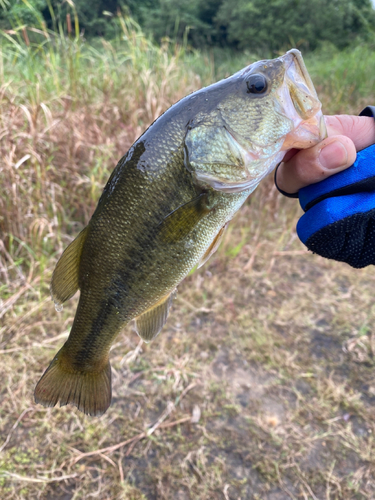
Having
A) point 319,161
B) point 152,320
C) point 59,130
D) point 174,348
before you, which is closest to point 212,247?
point 152,320

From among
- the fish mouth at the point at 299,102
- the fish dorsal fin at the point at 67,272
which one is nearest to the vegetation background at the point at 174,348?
the fish dorsal fin at the point at 67,272

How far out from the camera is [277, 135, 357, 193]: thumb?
115cm

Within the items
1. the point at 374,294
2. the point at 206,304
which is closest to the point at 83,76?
the point at 206,304

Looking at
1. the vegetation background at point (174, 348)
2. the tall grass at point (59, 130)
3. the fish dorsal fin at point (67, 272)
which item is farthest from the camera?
the tall grass at point (59, 130)

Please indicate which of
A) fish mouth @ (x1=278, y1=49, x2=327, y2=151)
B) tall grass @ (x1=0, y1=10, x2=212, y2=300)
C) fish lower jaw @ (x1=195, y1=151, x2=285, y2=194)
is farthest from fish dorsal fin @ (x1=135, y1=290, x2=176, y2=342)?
tall grass @ (x1=0, y1=10, x2=212, y2=300)

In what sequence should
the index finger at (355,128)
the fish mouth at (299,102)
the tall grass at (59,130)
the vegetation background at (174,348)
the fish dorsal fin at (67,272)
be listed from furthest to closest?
the tall grass at (59,130), the vegetation background at (174,348), the index finger at (355,128), the fish dorsal fin at (67,272), the fish mouth at (299,102)

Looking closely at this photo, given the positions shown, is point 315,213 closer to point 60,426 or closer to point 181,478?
point 181,478

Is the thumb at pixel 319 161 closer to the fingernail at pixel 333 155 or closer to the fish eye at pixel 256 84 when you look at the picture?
the fingernail at pixel 333 155

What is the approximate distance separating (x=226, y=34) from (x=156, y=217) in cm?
1981

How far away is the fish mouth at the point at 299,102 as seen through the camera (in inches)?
40.3

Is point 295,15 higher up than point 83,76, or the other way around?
point 83,76

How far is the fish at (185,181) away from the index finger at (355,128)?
0.24 metres

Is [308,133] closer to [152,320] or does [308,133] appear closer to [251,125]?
[251,125]

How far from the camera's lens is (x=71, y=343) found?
122cm
